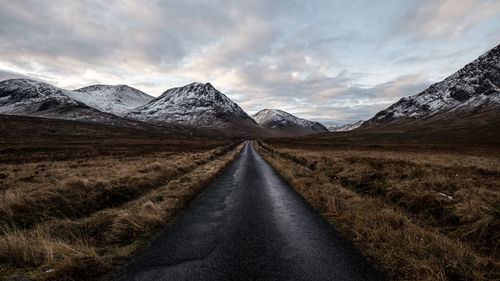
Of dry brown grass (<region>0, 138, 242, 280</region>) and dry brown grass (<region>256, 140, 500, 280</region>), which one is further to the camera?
dry brown grass (<region>0, 138, 242, 280</region>)

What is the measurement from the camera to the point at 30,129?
107m

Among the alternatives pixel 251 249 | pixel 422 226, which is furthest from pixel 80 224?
pixel 422 226

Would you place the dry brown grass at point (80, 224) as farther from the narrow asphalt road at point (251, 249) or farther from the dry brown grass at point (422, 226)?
the dry brown grass at point (422, 226)

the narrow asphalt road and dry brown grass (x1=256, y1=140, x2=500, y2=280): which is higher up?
dry brown grass (x1=256, y1=140, x2=500, y2=280)

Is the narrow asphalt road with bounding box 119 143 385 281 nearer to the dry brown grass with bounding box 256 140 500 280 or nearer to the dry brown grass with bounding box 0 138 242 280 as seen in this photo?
the dry brown grass with bounding box 256 140 500 280

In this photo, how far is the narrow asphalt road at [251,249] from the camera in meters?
4.32

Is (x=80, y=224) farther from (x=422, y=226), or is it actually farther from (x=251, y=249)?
(x=422, y=226)

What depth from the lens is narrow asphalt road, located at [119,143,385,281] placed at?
14.2 ft

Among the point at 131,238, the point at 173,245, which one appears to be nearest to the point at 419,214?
the point at 173,245

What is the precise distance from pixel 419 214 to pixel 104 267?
31.8 feet

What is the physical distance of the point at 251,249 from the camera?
17.6ft

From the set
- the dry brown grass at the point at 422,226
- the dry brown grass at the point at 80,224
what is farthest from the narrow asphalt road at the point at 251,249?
the dry brown grass at the point at 80,224

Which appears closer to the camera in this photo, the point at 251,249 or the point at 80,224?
the point at 251,249

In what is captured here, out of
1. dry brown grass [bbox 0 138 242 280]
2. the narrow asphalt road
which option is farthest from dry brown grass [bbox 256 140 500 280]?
dry brown grass [bbox 0 138 242 280]
